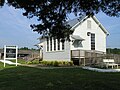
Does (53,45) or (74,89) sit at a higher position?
(53,45)

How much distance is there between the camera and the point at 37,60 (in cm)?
4391

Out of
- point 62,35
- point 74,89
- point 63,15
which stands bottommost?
point 74,89

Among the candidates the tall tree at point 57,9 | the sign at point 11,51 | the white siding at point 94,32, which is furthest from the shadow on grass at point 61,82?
the sign at point 11,51

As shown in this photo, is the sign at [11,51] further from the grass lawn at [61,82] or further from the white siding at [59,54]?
the grass lawn at [61,82]

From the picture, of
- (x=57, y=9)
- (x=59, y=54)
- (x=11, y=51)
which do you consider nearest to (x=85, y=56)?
(x=59, y=54)

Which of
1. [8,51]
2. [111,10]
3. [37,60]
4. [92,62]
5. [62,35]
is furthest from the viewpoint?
[37,60]

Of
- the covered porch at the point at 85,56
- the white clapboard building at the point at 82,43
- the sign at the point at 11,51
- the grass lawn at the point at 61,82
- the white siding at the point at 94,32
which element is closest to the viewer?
the grass lawn at the point at 61,82

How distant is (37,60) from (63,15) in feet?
111

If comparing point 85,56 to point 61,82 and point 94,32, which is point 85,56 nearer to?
point 94,32

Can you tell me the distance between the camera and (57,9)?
9.98 metres

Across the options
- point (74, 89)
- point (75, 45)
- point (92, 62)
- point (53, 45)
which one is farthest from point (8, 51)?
point (74, 89)

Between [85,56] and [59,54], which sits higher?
[59,54]

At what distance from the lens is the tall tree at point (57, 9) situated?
9.32 metres

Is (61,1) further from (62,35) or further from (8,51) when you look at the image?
(8,51)
